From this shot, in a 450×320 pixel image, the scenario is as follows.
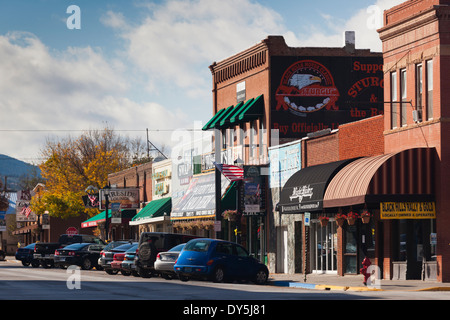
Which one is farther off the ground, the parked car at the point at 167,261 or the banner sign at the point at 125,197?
the banner sign at the point at 125,197

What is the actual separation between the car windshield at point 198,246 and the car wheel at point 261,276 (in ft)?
8.38

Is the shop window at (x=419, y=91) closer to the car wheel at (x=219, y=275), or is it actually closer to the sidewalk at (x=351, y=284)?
the sidewalk at (x=351, y=284)

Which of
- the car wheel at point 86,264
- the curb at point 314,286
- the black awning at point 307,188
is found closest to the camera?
the curb at point 314,286

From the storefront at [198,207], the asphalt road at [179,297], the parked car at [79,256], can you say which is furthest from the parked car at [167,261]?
the parked car at [79,256]

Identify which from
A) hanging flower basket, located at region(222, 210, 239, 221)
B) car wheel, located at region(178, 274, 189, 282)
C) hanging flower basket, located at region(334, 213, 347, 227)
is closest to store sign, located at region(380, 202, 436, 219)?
hanging flower basket, located at region(334, 213, 347, 227)

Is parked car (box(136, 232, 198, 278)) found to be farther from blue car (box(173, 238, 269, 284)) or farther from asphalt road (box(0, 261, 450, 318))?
asphalt road (box(0, 261, 450, 318))

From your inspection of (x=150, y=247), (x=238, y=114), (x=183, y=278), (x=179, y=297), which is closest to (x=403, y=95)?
(x=183, y=278)

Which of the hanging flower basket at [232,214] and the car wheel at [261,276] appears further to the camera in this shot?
the hanging flower basket at [232,214]

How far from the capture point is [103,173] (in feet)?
287

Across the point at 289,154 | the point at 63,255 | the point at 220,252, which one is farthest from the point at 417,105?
the point at 63,255

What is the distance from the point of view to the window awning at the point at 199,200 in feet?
161

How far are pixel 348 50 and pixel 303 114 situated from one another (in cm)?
409

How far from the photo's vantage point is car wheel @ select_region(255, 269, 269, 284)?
33844 millimetres

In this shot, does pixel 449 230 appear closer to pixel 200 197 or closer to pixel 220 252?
pixel 220 252
